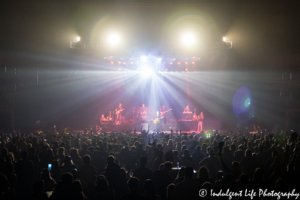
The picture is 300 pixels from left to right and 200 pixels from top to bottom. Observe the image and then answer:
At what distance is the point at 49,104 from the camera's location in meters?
23.8

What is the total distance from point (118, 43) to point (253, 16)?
7.19 meters

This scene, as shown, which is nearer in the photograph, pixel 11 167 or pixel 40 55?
pixel 11 167

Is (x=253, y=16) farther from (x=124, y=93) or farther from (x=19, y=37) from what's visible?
(x=124, y=93)

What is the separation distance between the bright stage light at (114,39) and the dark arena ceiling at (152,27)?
1.17 feet

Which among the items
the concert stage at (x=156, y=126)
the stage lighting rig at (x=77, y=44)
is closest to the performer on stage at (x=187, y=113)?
the concert stage at (x=156, y=126)

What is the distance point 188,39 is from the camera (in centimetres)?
1257

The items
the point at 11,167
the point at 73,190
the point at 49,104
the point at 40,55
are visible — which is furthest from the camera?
the point at 49,104

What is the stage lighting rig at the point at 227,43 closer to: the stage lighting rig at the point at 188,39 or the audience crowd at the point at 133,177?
the stage lighting rig at the point at 188,39

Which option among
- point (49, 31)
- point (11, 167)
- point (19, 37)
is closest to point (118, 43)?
point (49, 31)

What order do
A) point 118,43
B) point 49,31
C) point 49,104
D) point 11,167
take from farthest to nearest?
point 49,104, point 118,43, point 49,31, point 11,167

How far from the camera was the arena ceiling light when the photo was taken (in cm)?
1227

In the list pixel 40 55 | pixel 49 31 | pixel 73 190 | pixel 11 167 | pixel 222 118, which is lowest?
pixel 222 118

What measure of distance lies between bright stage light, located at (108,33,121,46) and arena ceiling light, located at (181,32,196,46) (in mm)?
3665

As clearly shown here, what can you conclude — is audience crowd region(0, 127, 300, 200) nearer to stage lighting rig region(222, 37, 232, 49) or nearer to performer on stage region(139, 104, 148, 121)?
stage lighting rig region(222, 37, 232, 49)
